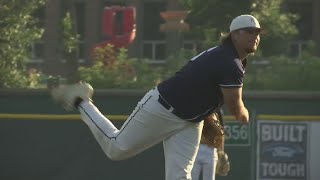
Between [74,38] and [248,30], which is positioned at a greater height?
[248,30]

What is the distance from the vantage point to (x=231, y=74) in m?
5.47

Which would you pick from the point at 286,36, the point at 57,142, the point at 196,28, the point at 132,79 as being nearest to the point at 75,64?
the point at 196,28

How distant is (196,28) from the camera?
68.5 ft

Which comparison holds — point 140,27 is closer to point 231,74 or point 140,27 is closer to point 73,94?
point 73,94

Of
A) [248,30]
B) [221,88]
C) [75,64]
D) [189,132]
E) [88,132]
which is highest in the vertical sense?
[248,30]

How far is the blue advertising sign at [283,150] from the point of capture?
29.3 feet

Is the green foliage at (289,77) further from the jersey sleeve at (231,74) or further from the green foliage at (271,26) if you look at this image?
the green foliage at (271,26)

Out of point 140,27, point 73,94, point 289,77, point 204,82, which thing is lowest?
point 140,27

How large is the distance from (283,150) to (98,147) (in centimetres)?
231

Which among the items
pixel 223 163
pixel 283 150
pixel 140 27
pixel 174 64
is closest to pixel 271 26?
pixel 174 64

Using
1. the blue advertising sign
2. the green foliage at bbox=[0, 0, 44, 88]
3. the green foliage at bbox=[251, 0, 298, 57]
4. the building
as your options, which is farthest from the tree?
the building

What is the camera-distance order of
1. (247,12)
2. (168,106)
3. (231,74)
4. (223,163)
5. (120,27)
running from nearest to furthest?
1. (231,74)
2. (168,106)
3. (223,163)
4. (247,12)
5. (120,27)

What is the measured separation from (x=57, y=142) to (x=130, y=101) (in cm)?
107

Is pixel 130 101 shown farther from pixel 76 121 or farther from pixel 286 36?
pixel 286 36
